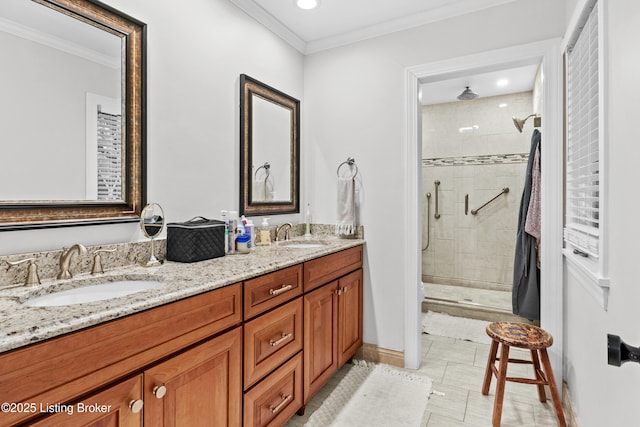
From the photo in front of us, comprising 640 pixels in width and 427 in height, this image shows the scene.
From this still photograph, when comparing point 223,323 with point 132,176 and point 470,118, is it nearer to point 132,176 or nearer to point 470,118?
point 132,176

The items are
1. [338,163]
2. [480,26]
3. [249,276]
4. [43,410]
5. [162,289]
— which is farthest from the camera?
[338,163]

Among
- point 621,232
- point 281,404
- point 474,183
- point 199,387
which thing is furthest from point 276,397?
point 474,183

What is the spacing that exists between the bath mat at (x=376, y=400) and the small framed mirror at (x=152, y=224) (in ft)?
3.79

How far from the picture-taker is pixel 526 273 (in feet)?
9.87

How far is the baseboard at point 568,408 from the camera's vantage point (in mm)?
1733

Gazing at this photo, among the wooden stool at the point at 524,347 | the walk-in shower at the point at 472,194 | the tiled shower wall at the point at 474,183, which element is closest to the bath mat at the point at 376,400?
the wooden stool at the point at 524,347

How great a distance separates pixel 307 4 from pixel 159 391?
2286 millimetres

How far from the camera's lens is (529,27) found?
2.13m

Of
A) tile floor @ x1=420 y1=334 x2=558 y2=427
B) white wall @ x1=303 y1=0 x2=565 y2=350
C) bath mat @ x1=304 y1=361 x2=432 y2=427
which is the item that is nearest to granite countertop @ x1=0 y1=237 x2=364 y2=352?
white wall @ x1=303 y1=0 x2=565 y2=350

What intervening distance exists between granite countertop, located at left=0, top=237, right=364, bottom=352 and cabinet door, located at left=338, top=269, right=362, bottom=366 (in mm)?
456

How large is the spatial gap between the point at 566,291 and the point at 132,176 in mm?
2400

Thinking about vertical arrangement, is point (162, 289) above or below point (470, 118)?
below

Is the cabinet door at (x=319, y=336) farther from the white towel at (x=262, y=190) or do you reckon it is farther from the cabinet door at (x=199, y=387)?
the white towel at (x=262, y=190)

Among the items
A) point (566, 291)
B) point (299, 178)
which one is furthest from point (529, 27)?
point (299, 178)
